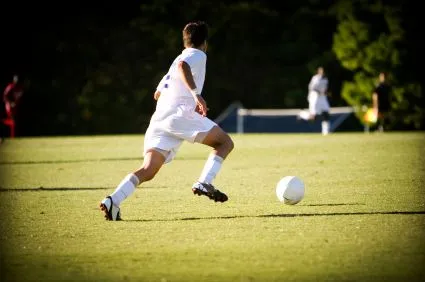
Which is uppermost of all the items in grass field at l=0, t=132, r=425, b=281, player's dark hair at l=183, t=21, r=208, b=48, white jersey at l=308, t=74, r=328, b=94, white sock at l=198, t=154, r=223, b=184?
player's dark hair at l=183, t=21, r=208, b=48

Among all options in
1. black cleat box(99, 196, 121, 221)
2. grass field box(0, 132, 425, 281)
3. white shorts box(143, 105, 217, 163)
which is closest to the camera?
grass field box(0, 132, 425, 281)

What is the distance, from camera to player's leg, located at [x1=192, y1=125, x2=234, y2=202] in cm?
1102

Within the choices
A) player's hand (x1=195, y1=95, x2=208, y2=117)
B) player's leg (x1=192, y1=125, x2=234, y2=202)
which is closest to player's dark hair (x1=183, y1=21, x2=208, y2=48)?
player's hand (x1=195, y1=95, x2=208, y2=117)

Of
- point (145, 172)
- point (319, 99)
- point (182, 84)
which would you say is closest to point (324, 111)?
point (319, 99)

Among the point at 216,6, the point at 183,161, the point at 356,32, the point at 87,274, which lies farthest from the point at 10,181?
the point at 216,6

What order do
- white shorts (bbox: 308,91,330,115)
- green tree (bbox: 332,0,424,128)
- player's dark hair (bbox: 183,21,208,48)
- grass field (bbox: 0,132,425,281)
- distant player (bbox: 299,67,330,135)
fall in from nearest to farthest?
grass field (bbox: 0,132,425,281) → player's dark hair (bbox: 183,21,208,48) → distant player (bbox: 299,67,330,135) → white shorts (bbox: 308,91,330,115) → green tree (bbox: 332,0,424,128)

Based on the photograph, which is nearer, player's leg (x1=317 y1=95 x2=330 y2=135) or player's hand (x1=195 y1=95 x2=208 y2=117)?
player's hand (x1=195 y1=95 x2=208 y2=117)

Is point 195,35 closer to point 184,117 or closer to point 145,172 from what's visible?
point 184,117

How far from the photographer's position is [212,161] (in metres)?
11.3

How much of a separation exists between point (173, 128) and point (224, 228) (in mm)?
1644

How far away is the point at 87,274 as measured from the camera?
740cm

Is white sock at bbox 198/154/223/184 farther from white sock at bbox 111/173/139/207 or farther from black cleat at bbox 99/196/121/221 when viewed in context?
black cleat at bbox 99/196/121/221

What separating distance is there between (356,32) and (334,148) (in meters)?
26.8

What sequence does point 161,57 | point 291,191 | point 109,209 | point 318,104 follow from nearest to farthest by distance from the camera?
point 109,209 → point 291,191 → point 318,104 → point 161,57
